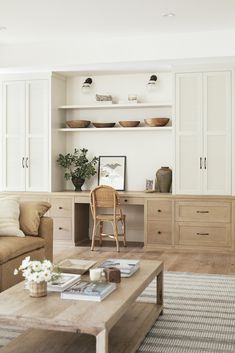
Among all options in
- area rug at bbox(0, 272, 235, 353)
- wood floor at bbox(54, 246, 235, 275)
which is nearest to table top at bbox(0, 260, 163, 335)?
area rug at bbox(0, 272, 235, 353)

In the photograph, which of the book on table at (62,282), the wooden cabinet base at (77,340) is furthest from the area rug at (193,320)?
the book on table at (62,282)

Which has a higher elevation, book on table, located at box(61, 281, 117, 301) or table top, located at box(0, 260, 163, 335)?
book on table, located at box(61, 281, 117, 301)

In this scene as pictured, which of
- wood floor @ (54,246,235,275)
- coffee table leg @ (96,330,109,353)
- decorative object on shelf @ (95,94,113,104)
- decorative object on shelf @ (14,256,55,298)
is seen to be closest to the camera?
coffee table leg @ (96,330,109,353)

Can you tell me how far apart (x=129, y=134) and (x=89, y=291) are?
4.65 m

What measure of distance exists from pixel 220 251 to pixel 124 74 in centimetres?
277

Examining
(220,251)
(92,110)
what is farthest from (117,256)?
(92,110)

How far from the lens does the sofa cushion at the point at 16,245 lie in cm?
423

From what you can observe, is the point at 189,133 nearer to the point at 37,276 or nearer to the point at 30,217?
the point at 30,217

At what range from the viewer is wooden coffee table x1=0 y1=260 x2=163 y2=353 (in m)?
2.60

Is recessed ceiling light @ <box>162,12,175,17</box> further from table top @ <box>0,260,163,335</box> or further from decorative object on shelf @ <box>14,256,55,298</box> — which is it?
decorative object on shelf @ <box>14,256,55,298</box>

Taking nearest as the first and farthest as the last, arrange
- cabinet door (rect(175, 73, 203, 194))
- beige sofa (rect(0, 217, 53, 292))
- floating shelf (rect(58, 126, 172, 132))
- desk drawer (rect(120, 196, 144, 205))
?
beige sofa (rect(0, 217, 53, 292)), cabinet door (rect(175, 73, 203, 194)), desk drawer (rect(120, 196, 144, 205)), floating shelf (rect(58, 126, 172, 132))

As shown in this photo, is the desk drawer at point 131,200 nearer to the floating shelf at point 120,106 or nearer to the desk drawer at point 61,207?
the desk drawer at point 61,207

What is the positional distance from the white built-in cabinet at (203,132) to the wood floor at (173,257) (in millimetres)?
825

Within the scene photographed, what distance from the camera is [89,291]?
2971 mm
